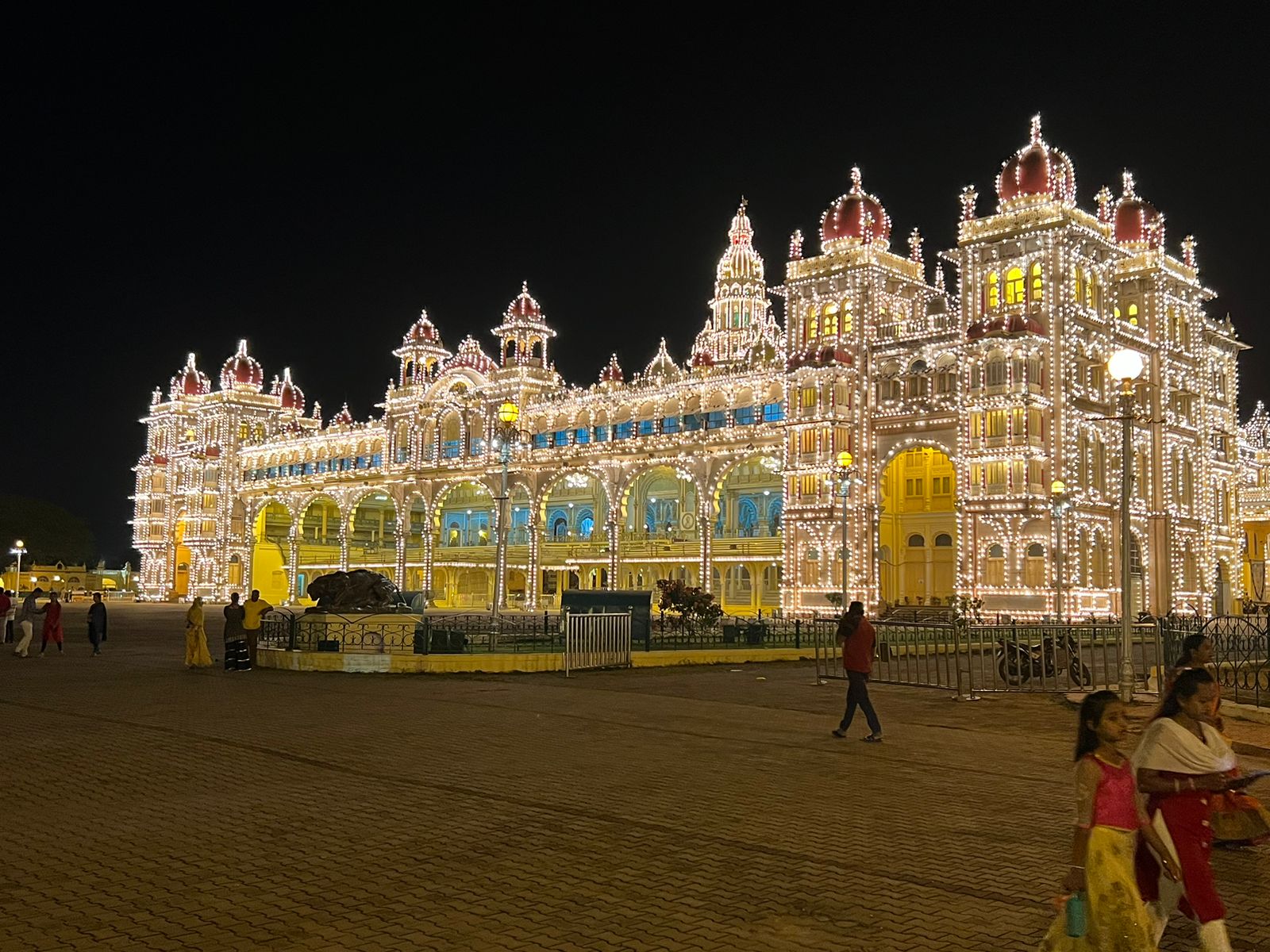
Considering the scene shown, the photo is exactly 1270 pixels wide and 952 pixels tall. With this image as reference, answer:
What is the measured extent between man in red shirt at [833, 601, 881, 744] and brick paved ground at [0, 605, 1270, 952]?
0.45 meters

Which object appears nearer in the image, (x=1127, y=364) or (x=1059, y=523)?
(x=1127, y=364)

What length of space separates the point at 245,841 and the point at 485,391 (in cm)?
6397

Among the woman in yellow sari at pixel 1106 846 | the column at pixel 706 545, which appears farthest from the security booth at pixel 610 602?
the column at pixel 706 545

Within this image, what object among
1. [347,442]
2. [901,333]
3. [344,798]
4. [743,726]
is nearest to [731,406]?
[901,333]

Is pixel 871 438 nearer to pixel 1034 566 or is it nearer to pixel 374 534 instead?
pixel 1034 566

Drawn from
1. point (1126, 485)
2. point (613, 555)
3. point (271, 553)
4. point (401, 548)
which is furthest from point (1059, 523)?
point (271, 553)

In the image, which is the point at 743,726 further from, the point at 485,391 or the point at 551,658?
the point at 485,391

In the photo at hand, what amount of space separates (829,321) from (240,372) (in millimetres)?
55321

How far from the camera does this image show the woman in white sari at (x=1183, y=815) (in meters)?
5.44

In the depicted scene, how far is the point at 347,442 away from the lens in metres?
83.0

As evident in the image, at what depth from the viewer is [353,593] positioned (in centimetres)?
2403

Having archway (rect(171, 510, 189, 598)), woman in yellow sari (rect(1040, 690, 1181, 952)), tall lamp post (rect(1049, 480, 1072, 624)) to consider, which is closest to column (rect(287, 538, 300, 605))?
archway (rect(171, 510, 189, 598))

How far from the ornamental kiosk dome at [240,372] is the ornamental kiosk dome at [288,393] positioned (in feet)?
7.10

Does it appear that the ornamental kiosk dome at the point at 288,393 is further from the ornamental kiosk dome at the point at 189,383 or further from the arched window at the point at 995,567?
the arched window at the point at 995,567
